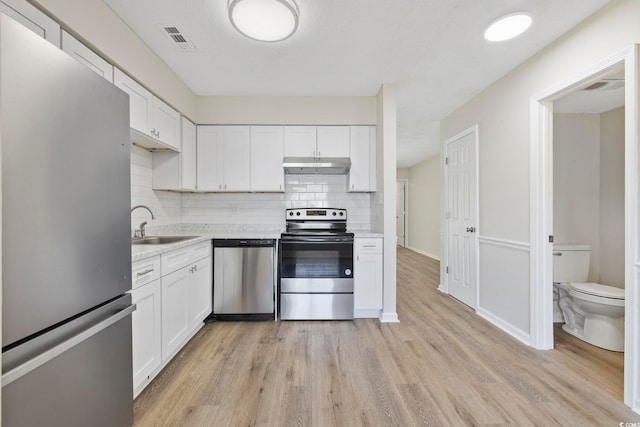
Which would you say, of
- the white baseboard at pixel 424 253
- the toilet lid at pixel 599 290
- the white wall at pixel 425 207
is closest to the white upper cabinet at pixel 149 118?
the toilet lid at pixel 599 290

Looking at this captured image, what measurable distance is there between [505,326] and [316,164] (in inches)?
96.2

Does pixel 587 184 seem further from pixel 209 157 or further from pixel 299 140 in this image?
pixel 209 157

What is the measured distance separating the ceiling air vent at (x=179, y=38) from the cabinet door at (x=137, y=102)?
0.44 meters

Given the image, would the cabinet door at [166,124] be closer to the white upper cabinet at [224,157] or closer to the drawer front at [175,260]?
the white upper cabinet at [224,157]

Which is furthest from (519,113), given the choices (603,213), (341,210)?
(341,210)

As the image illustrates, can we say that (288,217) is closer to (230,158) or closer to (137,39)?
(230,158)

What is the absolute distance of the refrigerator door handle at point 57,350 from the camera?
75 cm

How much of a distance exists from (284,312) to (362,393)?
Result: 4.11 feet

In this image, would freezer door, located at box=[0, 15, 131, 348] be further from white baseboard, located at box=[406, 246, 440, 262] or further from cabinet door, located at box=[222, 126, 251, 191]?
white baseboard, located at box=[406, 246, 440, 262]

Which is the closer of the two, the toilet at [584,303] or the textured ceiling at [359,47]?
the textured ceiling at [359,47]

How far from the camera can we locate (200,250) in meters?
2.49

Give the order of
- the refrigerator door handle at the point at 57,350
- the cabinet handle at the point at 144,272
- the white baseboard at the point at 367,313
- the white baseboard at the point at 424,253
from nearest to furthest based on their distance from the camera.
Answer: the refrigerator door handle at the point at 57,350
the cabinet handle at the point at 144,272
the white baseboard at the point at 367,313
the white baseboard at the point at 424,253

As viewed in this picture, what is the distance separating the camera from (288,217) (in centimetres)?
322

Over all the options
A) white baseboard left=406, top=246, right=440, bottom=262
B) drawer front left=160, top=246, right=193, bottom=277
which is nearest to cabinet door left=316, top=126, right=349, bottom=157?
drawer front left=160, top=246, right=193, bottom=277
